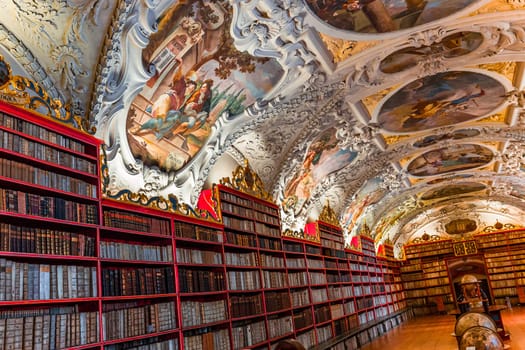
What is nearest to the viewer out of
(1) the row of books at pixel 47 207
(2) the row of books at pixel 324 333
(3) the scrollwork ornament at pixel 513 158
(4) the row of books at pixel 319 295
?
(1) the row of books at pixel 47 207

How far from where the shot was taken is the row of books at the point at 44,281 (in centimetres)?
444

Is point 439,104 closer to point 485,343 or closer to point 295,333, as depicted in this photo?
point 295,333

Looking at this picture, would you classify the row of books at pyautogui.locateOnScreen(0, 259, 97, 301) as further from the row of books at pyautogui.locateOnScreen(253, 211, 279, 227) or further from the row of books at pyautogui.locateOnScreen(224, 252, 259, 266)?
the row of books at pyautogui.locateOnScreen(253, 211, 279, 227)

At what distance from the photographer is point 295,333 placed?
10.6 m

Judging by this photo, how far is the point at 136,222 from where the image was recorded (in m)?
6.50

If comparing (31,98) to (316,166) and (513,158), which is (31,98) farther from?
(513,158)

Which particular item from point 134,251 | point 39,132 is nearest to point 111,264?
point 134,251

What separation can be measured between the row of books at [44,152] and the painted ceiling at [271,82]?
48 cm

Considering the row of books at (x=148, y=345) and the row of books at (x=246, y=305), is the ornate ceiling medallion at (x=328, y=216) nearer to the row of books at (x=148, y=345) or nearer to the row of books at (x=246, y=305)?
the row of books at (x=246, y=305)

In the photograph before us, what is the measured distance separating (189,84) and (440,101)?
7517 mm

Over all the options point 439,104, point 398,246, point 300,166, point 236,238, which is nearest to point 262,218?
point 236,238

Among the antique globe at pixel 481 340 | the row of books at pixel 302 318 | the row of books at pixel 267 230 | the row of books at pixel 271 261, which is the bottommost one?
the antique globe at pixel 481 340

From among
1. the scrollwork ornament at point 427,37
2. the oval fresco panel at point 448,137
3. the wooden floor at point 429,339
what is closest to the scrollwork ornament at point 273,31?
the scrollwork ornament at point 427,37

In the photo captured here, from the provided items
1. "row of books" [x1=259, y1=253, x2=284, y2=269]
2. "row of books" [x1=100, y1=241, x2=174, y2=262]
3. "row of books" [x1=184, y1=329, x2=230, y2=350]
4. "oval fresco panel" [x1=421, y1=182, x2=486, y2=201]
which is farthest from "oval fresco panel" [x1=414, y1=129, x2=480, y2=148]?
"row of books" [x1=100, y1=241, x2=174, y2=262]
